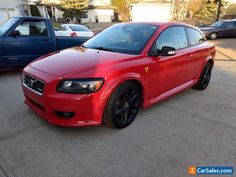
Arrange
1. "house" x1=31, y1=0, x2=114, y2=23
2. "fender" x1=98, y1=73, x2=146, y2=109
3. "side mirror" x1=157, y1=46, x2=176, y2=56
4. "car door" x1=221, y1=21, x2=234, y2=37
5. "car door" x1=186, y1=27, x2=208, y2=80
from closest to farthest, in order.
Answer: "fender" x1=98, y1=73, x2=146, y2=109 < "side mirror" x1=157, y1=46, x2=176, y2=56 < "car door" x1=186, y1=27, x2=208, y2=80 < "car door" x1=221, y1=21, x2=234, y2=37 < "house" x1=31, y1=0, x2=114, y2=23

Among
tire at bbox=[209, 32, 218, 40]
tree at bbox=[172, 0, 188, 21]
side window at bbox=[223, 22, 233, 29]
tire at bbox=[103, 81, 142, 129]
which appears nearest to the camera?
tire at bbox=[103, 81, 142, 129]

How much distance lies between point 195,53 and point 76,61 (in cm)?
264

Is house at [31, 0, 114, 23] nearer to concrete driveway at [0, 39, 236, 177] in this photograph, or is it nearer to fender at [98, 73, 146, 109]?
concrete driveway at [0, 39, 236, 177]

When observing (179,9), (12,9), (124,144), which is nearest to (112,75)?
(124,144)

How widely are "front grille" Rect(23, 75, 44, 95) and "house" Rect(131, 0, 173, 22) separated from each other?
2745cm

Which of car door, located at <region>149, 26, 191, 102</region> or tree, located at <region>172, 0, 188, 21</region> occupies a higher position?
tree, located at <region>172, 0, 188, 21</region>

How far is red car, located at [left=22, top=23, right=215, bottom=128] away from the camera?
2869mm

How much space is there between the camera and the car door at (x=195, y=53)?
457 cm

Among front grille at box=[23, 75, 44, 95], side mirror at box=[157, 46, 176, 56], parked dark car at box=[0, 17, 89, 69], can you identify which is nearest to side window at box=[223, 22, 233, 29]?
parked dark car at box=[0, 17, 89, 69]

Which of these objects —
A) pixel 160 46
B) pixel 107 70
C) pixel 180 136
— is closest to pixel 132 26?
pixel 160 46

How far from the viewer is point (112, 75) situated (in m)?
2.99

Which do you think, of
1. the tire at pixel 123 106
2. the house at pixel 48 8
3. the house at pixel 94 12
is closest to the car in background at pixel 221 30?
the tire at pixel 123 106

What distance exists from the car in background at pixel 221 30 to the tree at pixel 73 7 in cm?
2312

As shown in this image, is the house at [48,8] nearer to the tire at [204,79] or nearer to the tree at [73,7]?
the tree at [73,7]
